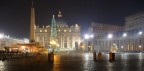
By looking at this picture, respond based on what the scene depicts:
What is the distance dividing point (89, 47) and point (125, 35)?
3690 centimetres

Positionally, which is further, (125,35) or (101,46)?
(101,46)

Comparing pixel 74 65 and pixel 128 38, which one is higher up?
pixel 128 38

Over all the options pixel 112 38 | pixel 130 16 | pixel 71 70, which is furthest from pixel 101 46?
pixel 71 70

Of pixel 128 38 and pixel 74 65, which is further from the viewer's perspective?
pixel 128 38

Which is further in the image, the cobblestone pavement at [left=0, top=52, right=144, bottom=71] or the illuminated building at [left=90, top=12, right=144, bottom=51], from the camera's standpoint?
the illuminated building at [left=90, top=12, right=144, bottom=51]

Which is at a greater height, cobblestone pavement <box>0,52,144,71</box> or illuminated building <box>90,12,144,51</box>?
illuminated building <box>90,12,144,51</box>

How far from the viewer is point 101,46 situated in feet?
522

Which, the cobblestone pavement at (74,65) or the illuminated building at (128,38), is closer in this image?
the cobblestone pavement at (74,65)

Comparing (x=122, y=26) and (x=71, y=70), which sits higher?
(x=122, y=26)

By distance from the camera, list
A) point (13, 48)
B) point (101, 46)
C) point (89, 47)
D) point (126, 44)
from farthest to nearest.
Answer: point (89, 47) → point (101, 46) → point (126, 44) → point (13, 48)

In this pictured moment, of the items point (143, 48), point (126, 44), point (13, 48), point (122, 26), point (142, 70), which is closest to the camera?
point (142, 70)

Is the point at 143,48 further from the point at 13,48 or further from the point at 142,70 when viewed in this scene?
the point at 142,70

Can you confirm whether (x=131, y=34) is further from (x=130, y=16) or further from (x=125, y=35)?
(x=130, y=16)

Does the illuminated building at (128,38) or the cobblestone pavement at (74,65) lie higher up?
the illuminated building at (128,38)
